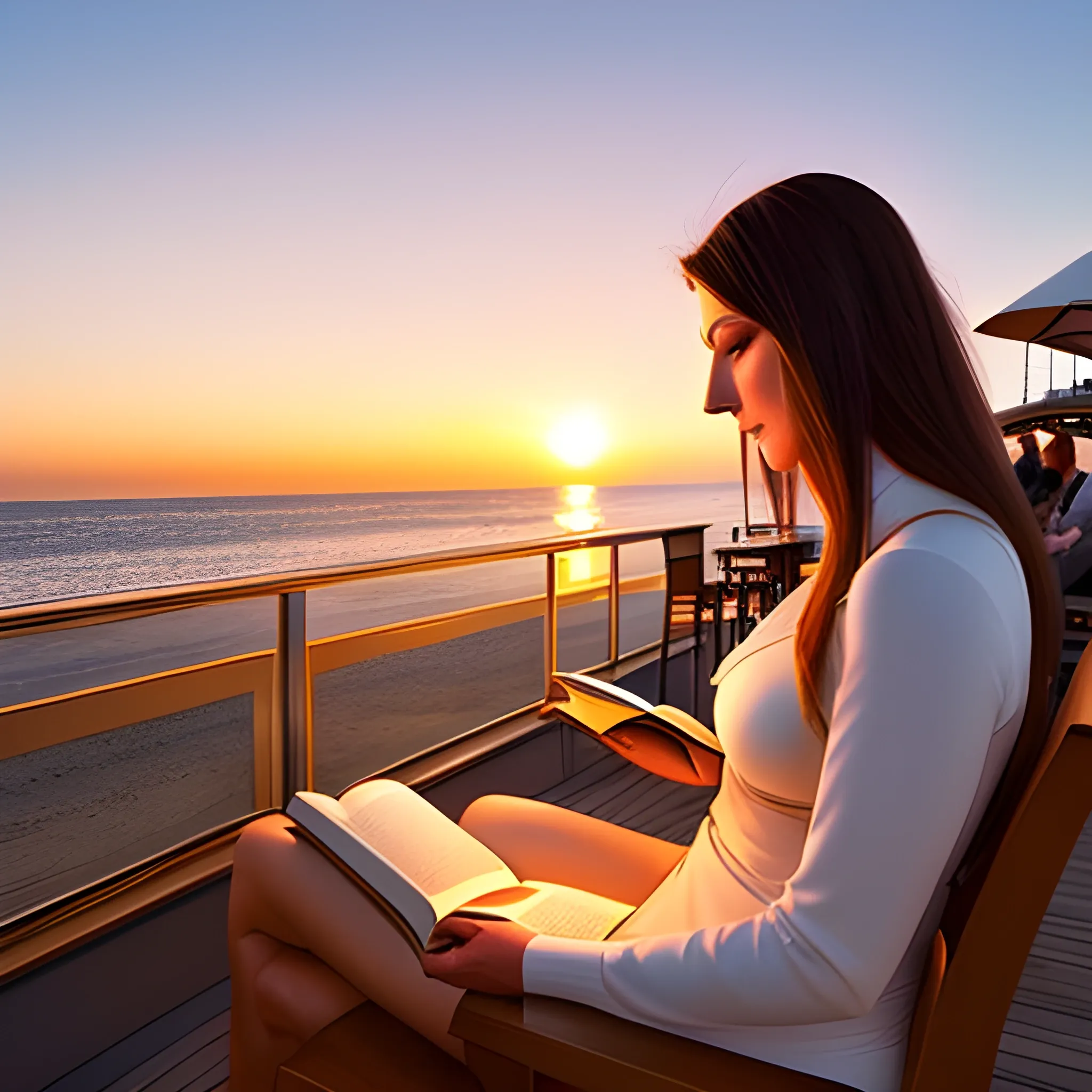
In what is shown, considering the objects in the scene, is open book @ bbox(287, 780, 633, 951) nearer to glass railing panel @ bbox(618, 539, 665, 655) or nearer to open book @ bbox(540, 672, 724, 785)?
open book @ bbox(540, 672, 724, 785)

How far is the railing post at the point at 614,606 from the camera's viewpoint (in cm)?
417

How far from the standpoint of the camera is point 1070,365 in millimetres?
6844

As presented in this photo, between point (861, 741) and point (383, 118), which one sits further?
point (383, 118)

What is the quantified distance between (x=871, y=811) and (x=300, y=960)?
0.86 m

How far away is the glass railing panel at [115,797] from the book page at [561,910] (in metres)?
1.61

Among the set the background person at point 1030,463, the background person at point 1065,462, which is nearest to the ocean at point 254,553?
the background person at point 1030,463

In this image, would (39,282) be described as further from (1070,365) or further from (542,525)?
(1070,365)

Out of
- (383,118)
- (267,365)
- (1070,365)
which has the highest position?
(267,365)

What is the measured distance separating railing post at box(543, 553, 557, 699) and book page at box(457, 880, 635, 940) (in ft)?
7.87

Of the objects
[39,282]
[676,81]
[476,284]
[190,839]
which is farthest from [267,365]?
[190,839]

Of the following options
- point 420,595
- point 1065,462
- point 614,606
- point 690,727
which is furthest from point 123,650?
point 690,727

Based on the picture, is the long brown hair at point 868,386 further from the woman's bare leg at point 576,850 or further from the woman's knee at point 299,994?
the woman's knee at point 299,994

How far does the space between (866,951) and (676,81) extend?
268 inches

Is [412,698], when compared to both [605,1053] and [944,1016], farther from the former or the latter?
[944,1016]
